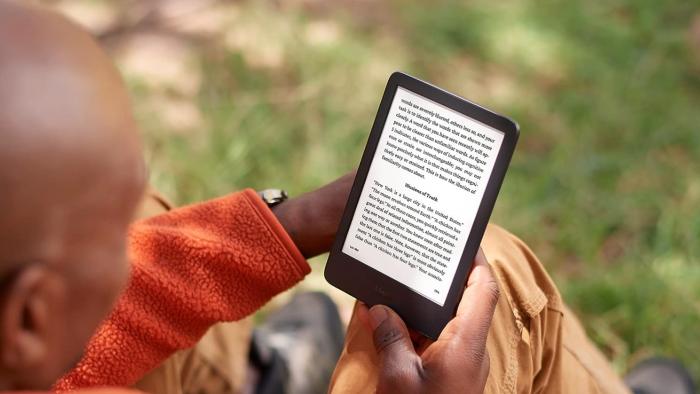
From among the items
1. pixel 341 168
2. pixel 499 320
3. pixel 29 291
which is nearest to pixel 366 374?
pixel 499 320

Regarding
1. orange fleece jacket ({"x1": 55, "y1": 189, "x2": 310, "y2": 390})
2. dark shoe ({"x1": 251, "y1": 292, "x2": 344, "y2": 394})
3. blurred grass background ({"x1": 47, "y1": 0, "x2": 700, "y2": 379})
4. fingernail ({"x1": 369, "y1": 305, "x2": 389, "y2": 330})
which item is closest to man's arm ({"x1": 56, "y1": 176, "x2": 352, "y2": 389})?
orange fleece jacket ({"x1": 55, "y1": 189, "x2": 310, "y2": 390})

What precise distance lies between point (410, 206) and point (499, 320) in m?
0.17

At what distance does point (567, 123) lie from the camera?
1.84 meters

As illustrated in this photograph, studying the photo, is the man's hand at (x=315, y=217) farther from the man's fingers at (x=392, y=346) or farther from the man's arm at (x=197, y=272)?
the man's fingers at (x=392, y=346)

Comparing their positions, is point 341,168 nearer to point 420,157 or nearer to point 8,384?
point 420,157

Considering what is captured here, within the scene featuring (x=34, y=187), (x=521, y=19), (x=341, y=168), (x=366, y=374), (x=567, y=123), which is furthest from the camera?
(x=521, y=19)

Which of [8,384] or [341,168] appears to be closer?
[8,384]

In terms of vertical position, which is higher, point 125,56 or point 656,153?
point 656,153

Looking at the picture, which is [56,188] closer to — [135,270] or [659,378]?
[135,270]

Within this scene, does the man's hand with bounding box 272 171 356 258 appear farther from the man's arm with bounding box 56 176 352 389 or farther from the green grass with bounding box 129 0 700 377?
the green grass with bounding box 129 0 700 377

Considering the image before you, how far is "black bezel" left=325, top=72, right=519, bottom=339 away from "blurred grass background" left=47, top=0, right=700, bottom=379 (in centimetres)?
56

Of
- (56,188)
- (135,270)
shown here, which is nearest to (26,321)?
(56,188)

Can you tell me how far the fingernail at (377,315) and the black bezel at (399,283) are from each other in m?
0.03

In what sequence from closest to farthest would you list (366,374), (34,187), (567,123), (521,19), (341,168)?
1. (34,187)
2. (366,374)
3. (341,168)
4. (567,123)
5. (521,19)
